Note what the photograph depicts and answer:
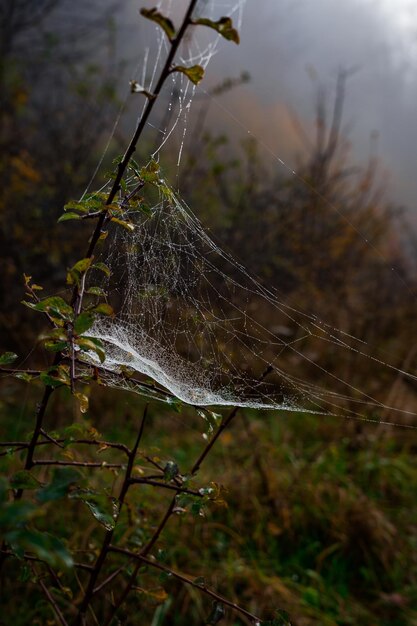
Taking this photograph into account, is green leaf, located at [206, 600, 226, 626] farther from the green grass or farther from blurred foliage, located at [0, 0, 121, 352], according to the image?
blurred foliage, located at [0, 0, 121, 352]

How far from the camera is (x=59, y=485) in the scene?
34.9 inches

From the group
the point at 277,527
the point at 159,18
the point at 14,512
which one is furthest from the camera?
the point at 277,527

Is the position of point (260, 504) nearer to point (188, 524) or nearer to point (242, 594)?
point (188, 524)

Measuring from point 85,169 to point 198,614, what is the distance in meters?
4.18

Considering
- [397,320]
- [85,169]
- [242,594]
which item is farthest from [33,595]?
[397,320]

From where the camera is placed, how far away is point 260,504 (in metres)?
3.58

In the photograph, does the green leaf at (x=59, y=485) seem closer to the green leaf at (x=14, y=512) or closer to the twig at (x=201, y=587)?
the green leaf at (x=14, y=512)

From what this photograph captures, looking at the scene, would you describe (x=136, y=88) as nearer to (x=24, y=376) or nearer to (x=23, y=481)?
(x=24, y=376)

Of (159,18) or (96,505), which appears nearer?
(159,18)

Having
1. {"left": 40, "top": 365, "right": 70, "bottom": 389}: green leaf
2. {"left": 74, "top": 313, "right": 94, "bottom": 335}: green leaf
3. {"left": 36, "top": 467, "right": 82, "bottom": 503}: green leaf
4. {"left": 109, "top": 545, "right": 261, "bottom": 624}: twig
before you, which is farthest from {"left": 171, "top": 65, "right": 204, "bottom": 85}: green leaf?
{"left": 109, "top": 545, "right": 261, "bottom": 624}: twig

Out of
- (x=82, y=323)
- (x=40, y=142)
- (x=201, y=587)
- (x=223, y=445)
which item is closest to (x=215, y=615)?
(x=201, y=587)

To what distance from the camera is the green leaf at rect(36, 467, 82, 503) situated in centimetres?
86

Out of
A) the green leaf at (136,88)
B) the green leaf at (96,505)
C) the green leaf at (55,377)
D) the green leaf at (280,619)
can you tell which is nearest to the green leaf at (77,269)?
the green leaf at (55,377)

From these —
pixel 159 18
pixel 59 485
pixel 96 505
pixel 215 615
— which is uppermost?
pixel 159 18
